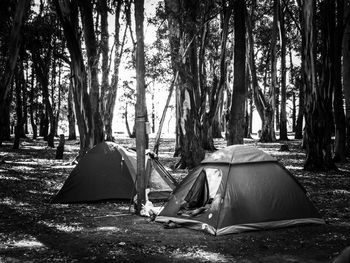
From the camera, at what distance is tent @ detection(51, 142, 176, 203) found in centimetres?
1041

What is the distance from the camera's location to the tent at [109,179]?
10.4 meters

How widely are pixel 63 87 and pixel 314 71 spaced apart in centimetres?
3634

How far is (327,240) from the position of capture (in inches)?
261

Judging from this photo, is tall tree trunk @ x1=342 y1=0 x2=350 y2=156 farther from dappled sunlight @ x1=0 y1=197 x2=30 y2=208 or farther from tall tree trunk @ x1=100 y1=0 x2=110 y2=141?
dappled sunlight @ x1=0 y1=197 x2=30 y2=208

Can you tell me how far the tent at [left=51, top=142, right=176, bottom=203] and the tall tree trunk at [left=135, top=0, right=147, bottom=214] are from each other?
1.50 metres

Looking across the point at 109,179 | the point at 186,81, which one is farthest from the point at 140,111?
the point at 186,81

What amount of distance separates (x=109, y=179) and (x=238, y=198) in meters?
4.37

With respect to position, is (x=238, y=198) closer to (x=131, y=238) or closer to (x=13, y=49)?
(x=131, y=238)

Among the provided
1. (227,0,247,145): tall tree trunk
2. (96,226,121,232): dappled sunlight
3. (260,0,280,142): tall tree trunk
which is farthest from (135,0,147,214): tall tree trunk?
(260,0,280,142): tall tree trunk

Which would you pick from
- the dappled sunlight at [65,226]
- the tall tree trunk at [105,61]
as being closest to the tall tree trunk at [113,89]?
the tall tree trunk at [105,61]

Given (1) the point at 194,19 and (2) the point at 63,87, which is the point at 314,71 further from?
(2) the point at 63,87

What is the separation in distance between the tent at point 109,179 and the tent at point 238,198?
240cm

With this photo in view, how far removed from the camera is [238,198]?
7.29m

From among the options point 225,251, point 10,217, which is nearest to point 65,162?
point 10,217
